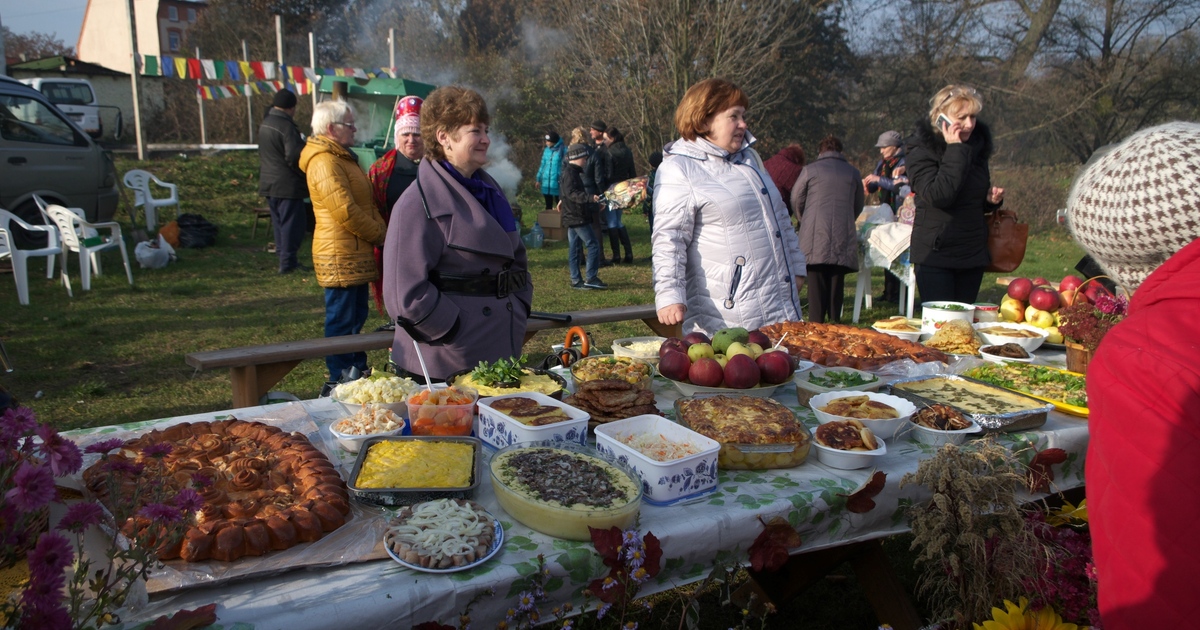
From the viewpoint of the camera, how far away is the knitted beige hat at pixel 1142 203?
1243 millimetres

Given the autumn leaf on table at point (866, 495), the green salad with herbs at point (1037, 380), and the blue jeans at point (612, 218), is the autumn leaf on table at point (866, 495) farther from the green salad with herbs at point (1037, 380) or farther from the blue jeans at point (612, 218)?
the blue jeans at point (612, 218)

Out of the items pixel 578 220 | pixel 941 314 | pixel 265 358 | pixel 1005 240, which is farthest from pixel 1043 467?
pixel 578 220

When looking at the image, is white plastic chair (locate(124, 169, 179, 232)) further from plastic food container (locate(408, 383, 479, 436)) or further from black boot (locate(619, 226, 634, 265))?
plastic food container (locate(408, 383, 479, 436))

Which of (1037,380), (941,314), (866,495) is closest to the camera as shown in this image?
(866,495)

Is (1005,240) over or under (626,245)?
over

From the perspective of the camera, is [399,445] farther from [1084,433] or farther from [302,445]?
[1084,433]

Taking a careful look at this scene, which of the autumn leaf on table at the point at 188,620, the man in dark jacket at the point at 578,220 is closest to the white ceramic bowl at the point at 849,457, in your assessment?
the autumn leaf on table at the point at 188,620

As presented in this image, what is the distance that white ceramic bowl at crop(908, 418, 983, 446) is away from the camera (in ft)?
7.04

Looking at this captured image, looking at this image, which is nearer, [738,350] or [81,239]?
[738,350]

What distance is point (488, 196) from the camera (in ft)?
10.2

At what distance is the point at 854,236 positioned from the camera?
275 inches

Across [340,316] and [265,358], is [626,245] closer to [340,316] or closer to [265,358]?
[340,316]

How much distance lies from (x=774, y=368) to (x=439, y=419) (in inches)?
42.7

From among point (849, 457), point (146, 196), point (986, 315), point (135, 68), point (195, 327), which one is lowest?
point (195, 327)
